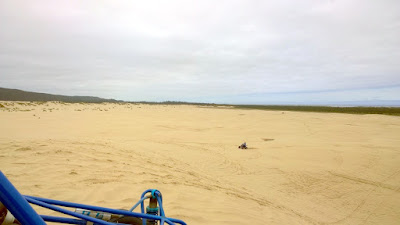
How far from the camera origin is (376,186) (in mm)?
5984

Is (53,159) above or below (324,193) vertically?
above

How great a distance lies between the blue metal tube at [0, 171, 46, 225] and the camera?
3.03ft

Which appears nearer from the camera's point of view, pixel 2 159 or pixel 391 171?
pixel 2 159

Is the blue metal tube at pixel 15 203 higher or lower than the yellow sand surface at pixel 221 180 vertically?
higher

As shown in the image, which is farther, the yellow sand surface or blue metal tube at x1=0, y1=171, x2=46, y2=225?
the yellow sand surface

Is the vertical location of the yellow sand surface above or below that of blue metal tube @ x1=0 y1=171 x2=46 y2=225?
below

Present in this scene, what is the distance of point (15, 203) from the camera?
96 cm

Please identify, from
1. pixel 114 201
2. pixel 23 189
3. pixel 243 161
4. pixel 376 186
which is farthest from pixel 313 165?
pixel 23 189

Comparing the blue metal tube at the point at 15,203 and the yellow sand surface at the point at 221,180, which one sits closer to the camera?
the blue metal tube at the point at 15,203

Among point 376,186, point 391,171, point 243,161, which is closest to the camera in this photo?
point 376,186

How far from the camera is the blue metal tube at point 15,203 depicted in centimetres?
92

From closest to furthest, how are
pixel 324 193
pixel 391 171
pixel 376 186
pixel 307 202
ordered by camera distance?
pixel 307 202 → pixel 324 193 → pixel 376 186 → pixel 391 171

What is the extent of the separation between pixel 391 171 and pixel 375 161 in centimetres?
89

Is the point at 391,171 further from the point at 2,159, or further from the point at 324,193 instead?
the point at 2,159
